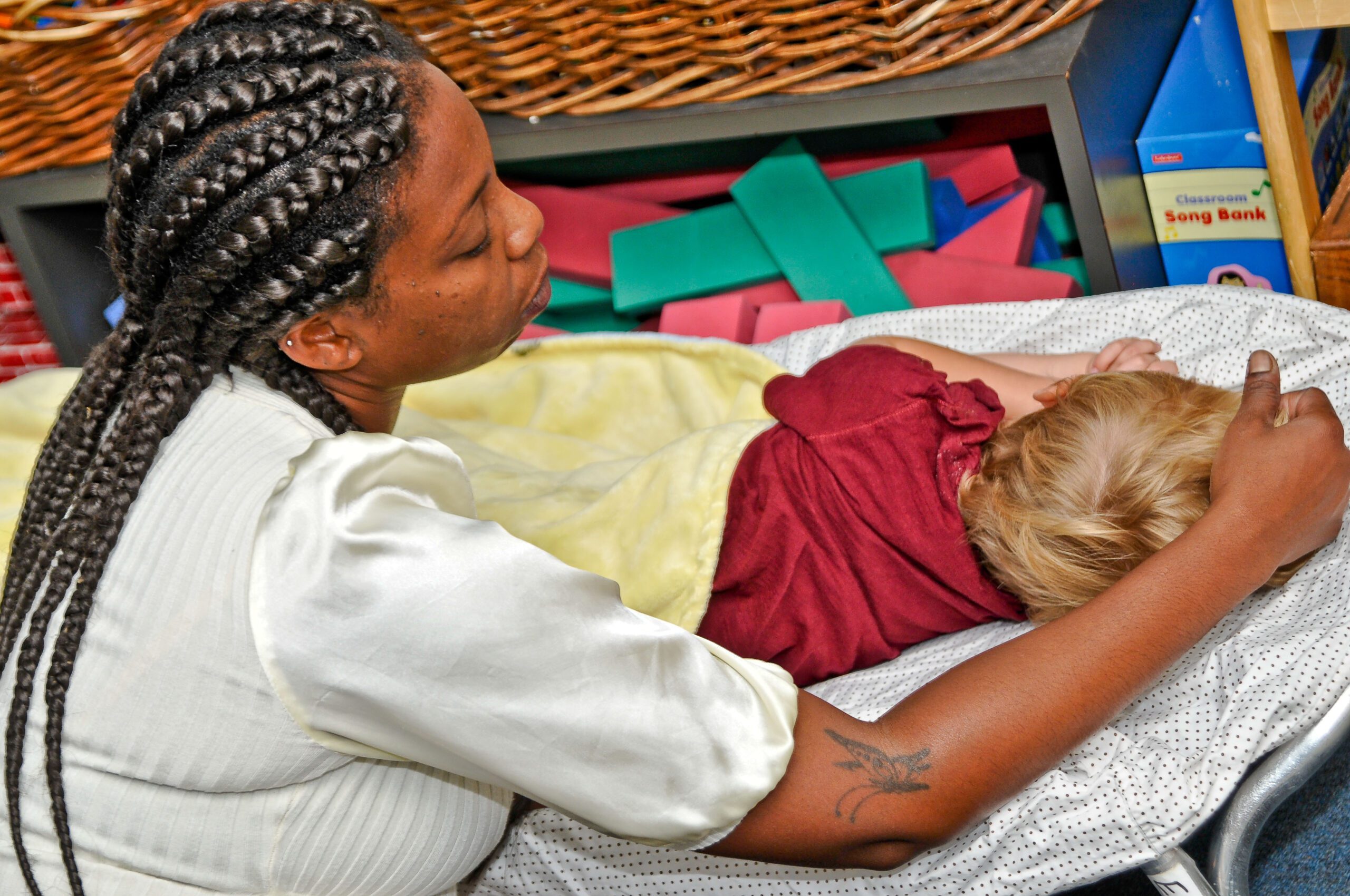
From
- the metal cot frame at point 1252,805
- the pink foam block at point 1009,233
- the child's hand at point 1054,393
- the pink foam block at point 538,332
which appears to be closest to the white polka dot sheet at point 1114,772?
the metal cot frame at point 1252,805

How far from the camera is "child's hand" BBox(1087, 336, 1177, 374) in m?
1.37

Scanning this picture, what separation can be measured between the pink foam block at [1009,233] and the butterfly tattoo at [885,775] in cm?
111

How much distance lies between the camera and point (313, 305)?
0.90 metres

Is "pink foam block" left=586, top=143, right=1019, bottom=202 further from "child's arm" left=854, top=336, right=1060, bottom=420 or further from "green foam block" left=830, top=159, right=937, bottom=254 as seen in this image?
"child's arm" left=854, top=336, right=1060, bottom=420

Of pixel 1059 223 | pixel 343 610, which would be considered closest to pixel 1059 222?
pixel 1059 223

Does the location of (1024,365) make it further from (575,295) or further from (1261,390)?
(575,295)

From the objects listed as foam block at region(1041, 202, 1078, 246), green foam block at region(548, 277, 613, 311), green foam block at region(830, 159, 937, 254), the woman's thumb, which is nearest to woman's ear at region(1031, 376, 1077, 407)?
the woman's thumb

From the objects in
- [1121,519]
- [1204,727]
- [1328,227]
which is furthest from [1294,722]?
[1328,227]

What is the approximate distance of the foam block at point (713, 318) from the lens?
1.89 m

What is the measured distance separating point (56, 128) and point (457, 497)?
46.9 inches

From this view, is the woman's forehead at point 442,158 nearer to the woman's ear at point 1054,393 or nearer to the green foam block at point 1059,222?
the woman's ear at point 1054,393

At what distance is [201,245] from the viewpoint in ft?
2.85

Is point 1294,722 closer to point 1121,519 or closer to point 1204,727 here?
point 1204,727

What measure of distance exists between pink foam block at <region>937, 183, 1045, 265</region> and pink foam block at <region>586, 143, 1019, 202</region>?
0.24 feet
